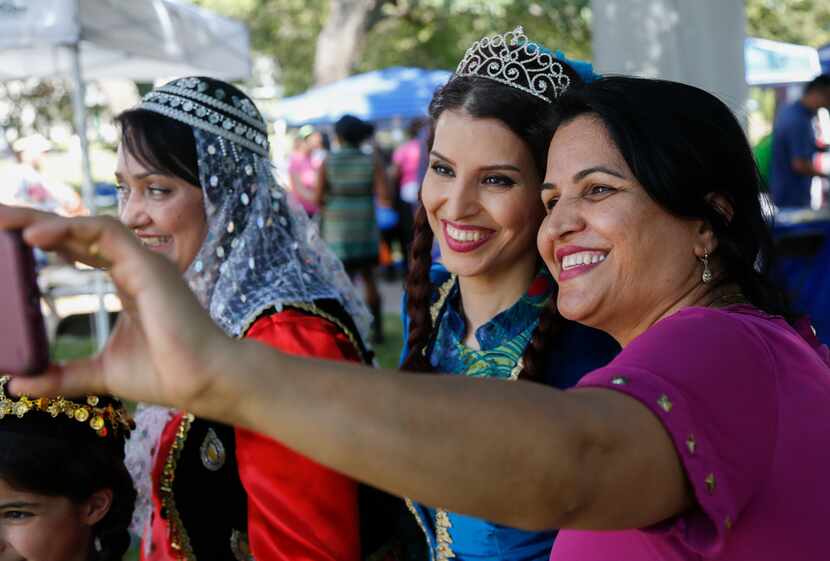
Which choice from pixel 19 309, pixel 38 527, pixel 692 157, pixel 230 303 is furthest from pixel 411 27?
pixel 19 309

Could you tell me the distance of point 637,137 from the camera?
4.90 ft

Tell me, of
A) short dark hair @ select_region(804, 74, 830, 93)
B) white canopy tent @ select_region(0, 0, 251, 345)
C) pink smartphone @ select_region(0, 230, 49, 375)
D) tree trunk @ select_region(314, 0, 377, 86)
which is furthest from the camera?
tree trunk @ select_region(314, 0, 377, 86)

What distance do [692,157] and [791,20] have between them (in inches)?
1029

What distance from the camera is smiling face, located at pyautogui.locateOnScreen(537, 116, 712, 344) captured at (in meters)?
1.50

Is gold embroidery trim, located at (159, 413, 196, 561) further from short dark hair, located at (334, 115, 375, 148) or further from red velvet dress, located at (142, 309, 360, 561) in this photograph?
short dark hair, located at (334, 115, 375, 148)

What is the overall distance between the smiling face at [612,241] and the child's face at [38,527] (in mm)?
1301

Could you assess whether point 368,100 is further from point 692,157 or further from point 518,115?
point 692,157

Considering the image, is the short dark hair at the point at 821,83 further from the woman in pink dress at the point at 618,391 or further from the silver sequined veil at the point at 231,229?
the woman in pink dress at the point at 618,391

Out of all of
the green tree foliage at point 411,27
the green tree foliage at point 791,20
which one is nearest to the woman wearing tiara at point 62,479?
the green tree foliage at point 411,27

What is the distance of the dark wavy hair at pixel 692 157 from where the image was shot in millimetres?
1478

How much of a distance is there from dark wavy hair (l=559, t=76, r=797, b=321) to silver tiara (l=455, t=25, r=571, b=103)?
0.53m

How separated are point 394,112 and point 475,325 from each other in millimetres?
11706

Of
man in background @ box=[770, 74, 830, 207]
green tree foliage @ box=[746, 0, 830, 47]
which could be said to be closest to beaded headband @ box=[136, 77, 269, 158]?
man in background @ box=[770, 74, 830, 207]

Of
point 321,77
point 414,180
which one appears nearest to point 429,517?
point 414,180
